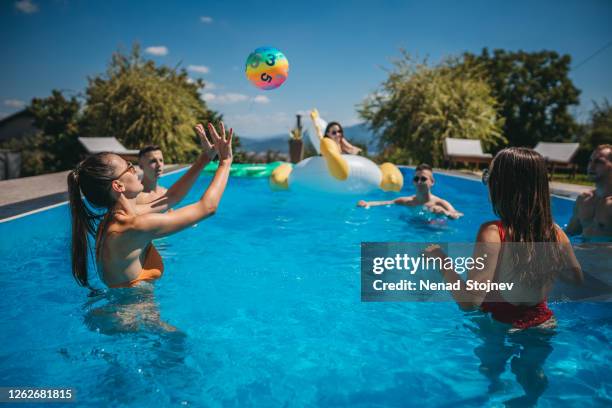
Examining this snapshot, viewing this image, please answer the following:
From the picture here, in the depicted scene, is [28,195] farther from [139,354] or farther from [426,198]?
[426,198]

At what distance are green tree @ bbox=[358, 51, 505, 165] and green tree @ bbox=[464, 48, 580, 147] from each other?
7.47 meters

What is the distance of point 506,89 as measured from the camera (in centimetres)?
2309

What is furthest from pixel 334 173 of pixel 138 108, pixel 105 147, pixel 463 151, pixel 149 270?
pixel 138 108

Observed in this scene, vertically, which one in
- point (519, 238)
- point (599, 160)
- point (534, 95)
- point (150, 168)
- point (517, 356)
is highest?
point (534, 95)

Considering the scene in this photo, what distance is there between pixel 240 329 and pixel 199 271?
141 cm

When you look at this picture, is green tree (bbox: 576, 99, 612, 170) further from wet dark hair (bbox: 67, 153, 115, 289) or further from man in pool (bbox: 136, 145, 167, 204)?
wet dark hair (bbox: 67, 153, 115, 289)

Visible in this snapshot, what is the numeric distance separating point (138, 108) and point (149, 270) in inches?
559

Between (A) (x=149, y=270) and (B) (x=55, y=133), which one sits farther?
(B) (x=55, y=133)

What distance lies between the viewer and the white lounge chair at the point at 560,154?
11578 millimetres

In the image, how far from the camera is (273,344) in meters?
2.55

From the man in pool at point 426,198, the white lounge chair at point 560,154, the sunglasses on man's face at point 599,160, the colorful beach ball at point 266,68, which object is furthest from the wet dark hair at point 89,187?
the white lounge chair at point 560,154

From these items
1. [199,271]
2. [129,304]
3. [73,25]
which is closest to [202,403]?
[129,304]

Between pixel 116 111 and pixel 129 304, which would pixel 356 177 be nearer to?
pixel 129 304

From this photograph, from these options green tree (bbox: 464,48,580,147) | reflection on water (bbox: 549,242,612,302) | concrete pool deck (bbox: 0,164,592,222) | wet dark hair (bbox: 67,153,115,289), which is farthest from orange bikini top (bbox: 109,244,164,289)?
green tree (bbox: 464,48,580,147)
